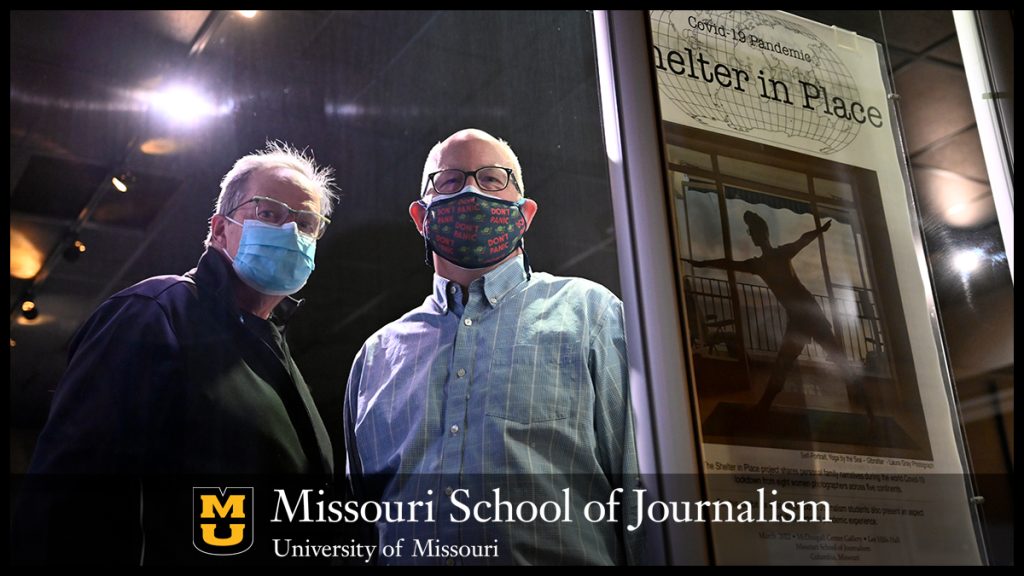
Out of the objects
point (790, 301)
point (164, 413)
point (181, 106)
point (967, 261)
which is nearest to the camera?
point (164, 413)

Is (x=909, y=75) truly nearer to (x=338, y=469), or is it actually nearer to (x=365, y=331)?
(x=365, y=331)

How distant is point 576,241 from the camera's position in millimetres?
1973

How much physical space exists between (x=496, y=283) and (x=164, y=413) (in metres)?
0.68

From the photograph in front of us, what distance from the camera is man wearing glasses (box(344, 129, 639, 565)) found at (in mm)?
1718

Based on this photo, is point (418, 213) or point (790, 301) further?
point (790, 301)

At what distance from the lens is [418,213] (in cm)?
191

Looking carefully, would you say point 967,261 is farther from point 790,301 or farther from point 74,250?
point 74,250

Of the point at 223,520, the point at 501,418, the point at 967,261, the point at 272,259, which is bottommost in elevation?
the point at 223,520

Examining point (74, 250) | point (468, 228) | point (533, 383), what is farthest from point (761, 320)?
point (74, 250)

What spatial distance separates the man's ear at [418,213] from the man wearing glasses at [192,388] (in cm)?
17

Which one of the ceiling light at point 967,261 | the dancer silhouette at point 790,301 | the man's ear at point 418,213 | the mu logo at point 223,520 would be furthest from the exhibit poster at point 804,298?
the mu logo at point 223,520

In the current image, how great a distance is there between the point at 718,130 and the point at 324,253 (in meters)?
0.91

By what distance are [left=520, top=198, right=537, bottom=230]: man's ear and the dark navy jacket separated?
0.51 metres

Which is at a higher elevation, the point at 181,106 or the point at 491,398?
the point at 181,106
